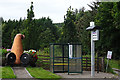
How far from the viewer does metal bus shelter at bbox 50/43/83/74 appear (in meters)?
15.5

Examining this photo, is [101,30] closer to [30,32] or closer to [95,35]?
[30,32]

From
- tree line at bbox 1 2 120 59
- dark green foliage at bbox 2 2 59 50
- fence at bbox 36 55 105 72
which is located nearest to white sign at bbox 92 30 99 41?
fence at bbox 36 55 105 72

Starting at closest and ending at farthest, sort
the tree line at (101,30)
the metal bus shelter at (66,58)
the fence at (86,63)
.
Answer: the metal bus shelter at (66,58), the fence at (86,63), the tree line at (101,30)

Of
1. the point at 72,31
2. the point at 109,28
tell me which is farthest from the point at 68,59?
the point at 72,31

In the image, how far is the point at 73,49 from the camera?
50.9 ft

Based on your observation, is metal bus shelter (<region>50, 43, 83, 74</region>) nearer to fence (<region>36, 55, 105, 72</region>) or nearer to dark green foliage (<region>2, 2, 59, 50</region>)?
fence (<region>36, 55, 105, 72</region>)

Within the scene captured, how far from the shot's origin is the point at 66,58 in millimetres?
16047

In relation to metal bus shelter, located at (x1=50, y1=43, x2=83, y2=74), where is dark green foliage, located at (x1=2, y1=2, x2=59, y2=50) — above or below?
above

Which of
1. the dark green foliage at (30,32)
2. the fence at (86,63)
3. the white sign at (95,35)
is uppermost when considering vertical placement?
the dark green foliage at (30,32)

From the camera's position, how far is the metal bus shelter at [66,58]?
15.5 meters

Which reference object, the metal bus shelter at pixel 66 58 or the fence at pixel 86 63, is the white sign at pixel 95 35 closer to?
the metal bus shelter at pixel 66 58

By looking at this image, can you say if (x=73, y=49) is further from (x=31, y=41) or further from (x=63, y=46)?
(x=31, y=41)

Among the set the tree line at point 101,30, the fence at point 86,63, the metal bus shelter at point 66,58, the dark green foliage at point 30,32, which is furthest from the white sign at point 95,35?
the dark green foliage at point 30,32

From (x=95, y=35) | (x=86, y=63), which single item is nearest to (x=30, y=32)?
(x=86, y=63)
